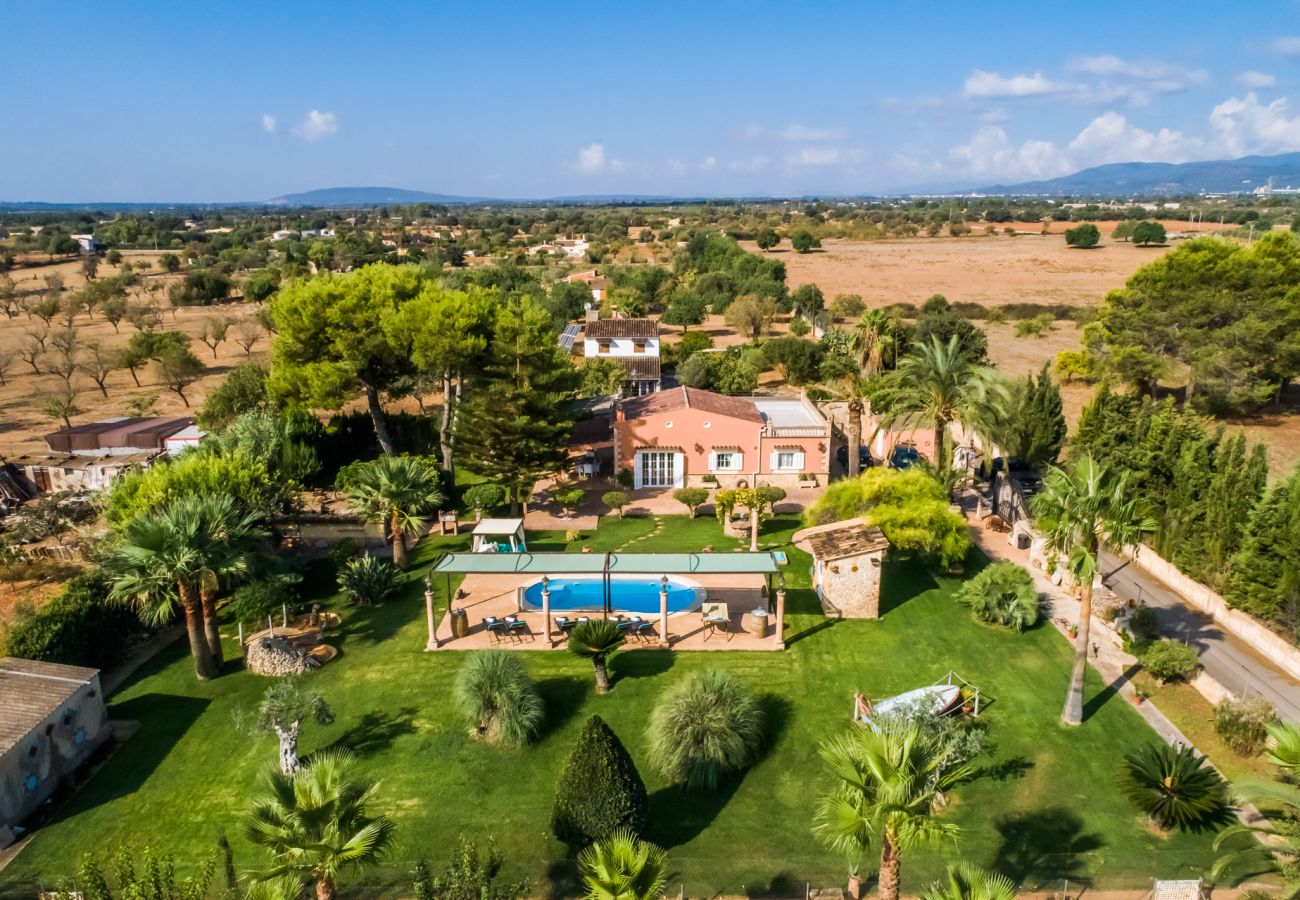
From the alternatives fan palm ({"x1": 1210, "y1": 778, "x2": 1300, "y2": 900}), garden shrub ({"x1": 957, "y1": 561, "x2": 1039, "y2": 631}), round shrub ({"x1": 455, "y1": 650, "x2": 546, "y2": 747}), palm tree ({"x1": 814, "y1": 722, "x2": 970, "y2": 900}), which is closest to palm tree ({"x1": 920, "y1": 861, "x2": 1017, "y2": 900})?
palm tree ({"x1": 814, "y1": 722, "x2": 970, "y2": 900})

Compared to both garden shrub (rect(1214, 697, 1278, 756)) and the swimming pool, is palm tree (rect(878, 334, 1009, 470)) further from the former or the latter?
garden shrub (rect(1214, 697, 1278, 756))

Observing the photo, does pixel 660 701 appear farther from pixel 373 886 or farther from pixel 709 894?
pixel 373 886

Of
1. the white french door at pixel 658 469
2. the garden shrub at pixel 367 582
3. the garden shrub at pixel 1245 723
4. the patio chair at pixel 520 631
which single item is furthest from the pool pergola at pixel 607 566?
the white french door at pixel 658 469

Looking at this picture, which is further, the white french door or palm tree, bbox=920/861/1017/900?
the white french door

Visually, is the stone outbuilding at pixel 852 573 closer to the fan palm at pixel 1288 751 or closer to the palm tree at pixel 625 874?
the fan palm at pixel 1288 751

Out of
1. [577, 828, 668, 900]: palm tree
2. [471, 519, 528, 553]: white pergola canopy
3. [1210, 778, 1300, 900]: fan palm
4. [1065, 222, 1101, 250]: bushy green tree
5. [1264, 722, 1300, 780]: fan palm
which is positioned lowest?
[471, 519, 528, 553]: white pergola canopy

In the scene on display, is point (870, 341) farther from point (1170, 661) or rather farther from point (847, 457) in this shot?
point (1170, 661)
